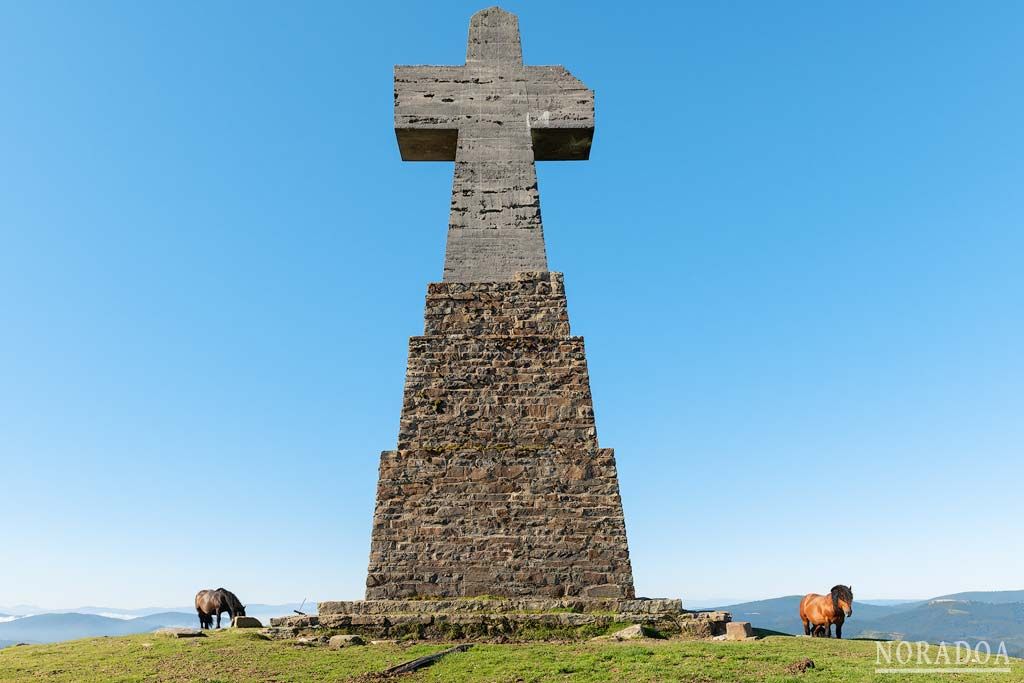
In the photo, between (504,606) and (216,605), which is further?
(216,605)

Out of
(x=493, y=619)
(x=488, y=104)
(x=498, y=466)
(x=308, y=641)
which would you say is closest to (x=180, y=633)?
(x=308, y=641)

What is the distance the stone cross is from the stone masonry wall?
76 cm

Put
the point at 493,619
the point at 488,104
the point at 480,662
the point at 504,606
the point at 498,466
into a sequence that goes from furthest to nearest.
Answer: the point at 488,104 → the point at 498,466 → the point at 504,606 → the point at 493,619 → the point at 480,662

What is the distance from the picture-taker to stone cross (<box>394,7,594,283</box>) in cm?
1358

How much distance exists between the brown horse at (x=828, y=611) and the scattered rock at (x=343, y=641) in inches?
324

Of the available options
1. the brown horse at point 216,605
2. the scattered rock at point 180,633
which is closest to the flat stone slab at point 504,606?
the scattered rock at point 180,633

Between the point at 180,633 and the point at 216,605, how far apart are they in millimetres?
5248

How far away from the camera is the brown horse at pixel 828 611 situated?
12.9m

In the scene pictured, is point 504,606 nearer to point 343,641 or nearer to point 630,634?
point 630,634

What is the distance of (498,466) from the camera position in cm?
1199

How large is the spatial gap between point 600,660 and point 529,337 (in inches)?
229

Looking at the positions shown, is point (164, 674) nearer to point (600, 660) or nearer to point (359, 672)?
point (359, 672)

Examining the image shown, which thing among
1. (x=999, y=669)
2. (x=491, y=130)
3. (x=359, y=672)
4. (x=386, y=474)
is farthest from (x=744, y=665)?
(x=491, y=130)

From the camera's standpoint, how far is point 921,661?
8.62 m
